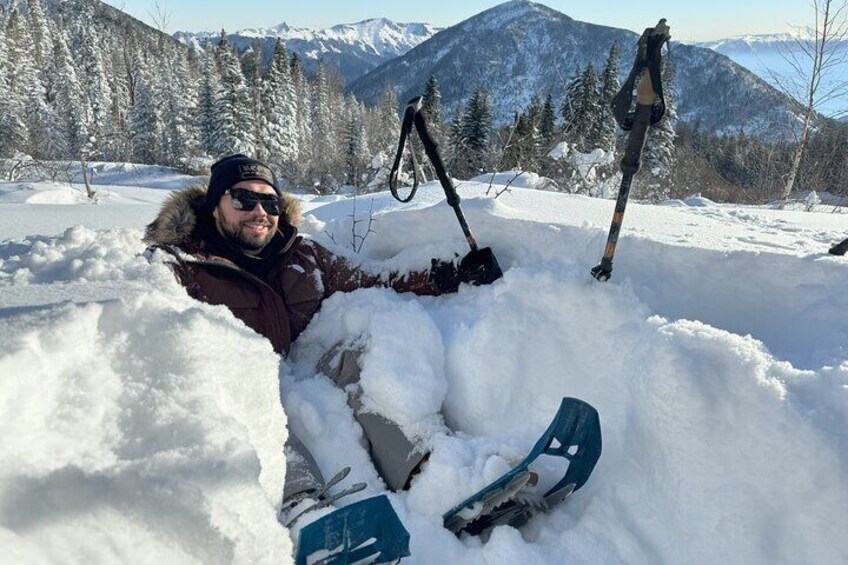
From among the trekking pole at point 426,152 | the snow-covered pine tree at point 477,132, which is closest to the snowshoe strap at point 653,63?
the trekking pole at point 426,152

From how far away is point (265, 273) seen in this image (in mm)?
2877

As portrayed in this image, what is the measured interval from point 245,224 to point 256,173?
1.10 feet

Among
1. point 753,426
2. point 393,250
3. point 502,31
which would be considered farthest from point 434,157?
point 502,31

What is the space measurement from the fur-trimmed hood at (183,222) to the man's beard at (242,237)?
0.12 meters

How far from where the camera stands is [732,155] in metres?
45.0

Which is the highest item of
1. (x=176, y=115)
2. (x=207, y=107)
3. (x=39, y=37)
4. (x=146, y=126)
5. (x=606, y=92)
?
(x=39, y=37)

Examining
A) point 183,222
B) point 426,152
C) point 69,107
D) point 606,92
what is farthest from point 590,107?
point 69,107

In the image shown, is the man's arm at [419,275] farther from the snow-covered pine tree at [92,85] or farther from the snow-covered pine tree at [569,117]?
the snow-covered pine tree at [92,85]

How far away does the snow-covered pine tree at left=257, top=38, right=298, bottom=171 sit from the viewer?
115ft

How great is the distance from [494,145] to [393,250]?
26.6 meters

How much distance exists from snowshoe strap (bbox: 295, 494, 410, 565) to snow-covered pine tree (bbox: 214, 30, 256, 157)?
30285mm

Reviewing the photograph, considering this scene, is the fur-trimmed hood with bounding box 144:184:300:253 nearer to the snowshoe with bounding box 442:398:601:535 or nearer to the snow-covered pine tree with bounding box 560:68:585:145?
the snowshoe with bounding box 442:398:601:535

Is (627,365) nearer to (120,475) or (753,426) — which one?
(753,426)

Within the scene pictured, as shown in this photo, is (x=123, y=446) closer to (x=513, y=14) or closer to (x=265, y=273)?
(x=265, y=273)
